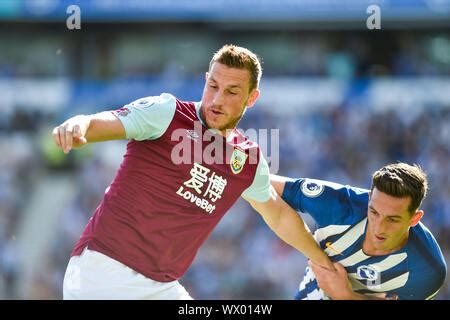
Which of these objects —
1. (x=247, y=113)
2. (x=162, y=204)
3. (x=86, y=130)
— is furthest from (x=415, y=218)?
(x=247, y=113)

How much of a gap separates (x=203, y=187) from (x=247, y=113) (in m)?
10.3

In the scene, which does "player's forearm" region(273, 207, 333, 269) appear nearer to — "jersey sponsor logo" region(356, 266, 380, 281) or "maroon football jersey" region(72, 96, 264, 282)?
"jersey sponsor logo" region(356, 266, 380, 281)

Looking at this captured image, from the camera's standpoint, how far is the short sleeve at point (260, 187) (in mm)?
4613

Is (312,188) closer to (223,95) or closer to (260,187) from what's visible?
(260,187)

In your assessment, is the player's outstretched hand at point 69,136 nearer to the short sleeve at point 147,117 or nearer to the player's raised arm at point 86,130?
the player's raised arm at point 86,130

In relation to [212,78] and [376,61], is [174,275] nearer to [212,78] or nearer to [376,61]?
[212,78]

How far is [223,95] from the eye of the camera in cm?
439

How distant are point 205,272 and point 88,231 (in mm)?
8503

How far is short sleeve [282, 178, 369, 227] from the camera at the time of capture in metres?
5.05

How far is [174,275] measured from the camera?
4309 millimetres

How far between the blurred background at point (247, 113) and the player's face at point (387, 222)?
285 inches

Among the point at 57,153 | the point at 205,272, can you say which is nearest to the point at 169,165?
the point at 205,272

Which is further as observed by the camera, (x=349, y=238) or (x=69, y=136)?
(x=349, y=238)

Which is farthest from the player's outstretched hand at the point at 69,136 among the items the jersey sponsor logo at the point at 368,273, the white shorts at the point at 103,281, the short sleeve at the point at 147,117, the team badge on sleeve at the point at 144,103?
the jersey sponsor logo at the point at 368,273
